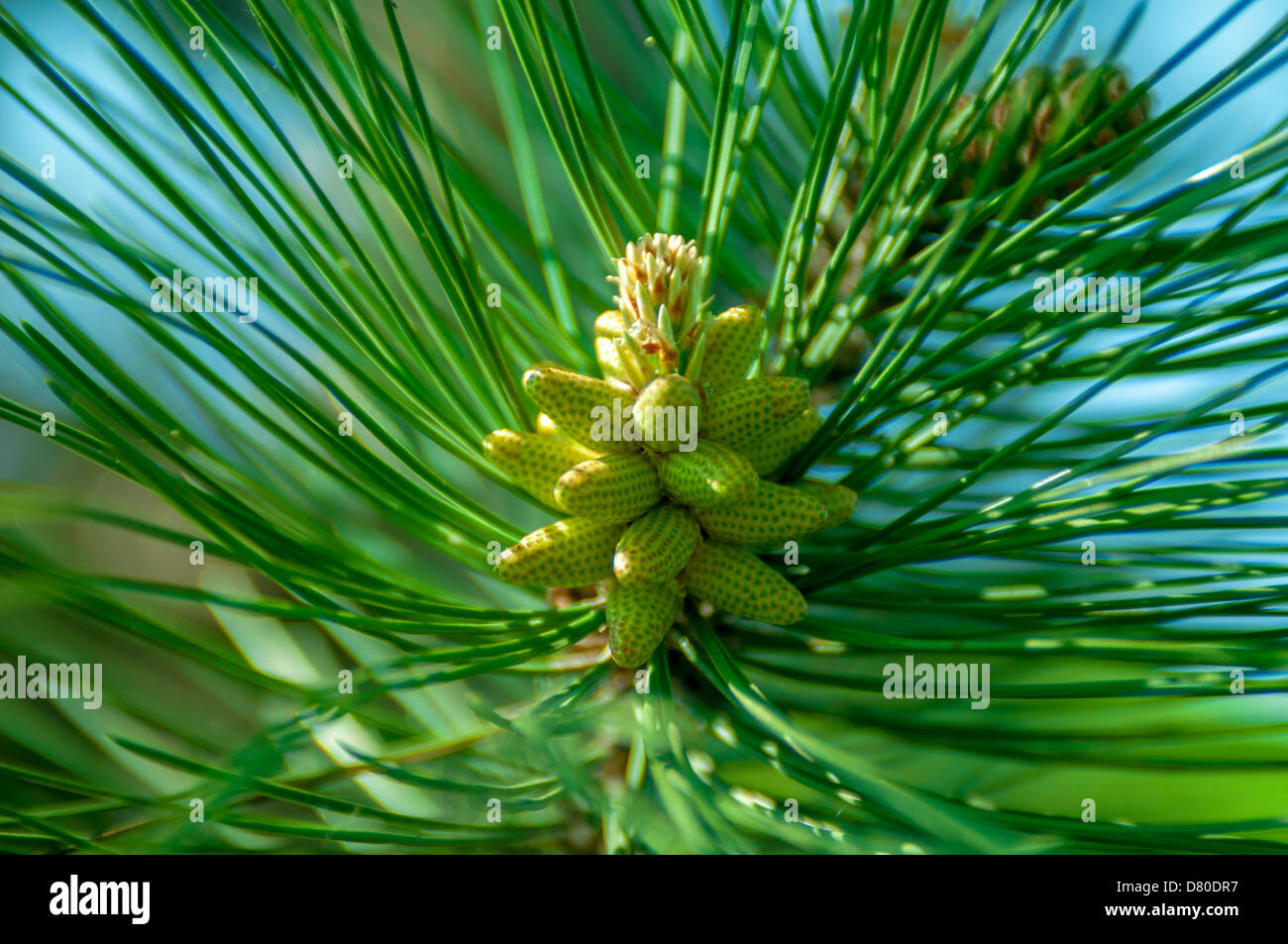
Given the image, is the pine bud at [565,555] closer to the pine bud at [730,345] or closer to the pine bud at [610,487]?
the pine bud at [610,487]

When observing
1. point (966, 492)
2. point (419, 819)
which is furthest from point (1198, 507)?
point (419, 819)

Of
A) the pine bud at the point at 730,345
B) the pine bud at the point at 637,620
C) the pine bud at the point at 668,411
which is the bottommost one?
the pine bud at the point at 637,620

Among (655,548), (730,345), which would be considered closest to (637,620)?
(655,548)

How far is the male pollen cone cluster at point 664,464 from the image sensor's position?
0.51 m

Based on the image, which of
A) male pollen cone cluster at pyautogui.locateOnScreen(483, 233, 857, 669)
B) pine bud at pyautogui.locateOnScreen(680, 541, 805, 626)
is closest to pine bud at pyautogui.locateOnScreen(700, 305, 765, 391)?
male pollen cone cluster at pyautogui.locateOnScreen(483, 233, 857, 669)

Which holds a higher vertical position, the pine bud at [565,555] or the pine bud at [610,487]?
the pine bud at [610,487]

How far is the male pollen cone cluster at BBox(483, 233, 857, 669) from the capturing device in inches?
20.3

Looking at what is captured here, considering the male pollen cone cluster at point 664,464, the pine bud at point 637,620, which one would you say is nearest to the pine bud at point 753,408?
the male pollen cone cluster at point 664,464

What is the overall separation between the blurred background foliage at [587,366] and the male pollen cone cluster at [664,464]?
43 mm

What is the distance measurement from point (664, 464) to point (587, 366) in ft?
0.45

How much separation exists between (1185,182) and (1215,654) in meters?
0.29

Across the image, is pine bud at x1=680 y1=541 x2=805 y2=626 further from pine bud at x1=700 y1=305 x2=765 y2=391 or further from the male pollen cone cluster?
pine bud at x1=700 y1=305 x2=765 y2=391

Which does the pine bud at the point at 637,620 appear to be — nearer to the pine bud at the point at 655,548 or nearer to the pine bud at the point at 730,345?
the pine bud at the point at 655,548
